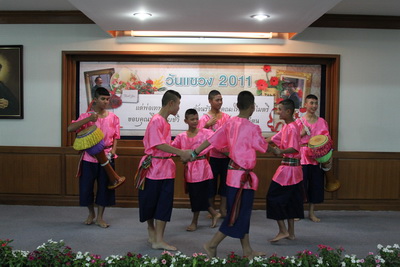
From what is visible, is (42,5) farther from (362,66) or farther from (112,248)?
(362,66)

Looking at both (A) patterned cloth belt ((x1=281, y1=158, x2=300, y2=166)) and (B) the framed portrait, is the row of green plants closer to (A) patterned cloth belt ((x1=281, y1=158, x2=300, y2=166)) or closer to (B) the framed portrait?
(A) patterned cloth belt ((x1=281, y1=158, x2=300, y2=166))

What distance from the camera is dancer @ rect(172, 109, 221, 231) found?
4676mm

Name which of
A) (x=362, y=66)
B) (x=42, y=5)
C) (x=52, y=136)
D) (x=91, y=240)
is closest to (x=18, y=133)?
→ (x=52, y=136)

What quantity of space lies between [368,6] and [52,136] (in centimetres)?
469

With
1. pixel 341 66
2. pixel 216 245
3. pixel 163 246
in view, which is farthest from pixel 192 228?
pixel 341 66

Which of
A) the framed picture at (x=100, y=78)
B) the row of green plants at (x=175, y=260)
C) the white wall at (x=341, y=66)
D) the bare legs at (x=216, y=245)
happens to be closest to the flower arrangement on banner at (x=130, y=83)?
the framed picture at (x=100, y=78)

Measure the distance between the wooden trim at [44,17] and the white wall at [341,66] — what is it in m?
0.07

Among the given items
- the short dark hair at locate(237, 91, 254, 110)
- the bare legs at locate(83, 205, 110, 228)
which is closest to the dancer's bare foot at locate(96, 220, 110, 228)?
the bare legs at locate(83, 205, 110, 228)

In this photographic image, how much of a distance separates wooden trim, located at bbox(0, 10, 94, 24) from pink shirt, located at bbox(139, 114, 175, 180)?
294 centimetres

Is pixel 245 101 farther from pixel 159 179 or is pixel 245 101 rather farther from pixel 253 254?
pixel 253 254

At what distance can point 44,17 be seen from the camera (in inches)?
238

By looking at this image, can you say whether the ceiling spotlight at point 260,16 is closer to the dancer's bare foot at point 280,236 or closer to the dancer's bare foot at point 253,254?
the dancer's bare foot at point 280,236

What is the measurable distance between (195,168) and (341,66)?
2.80 m

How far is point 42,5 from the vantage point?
570 cm
